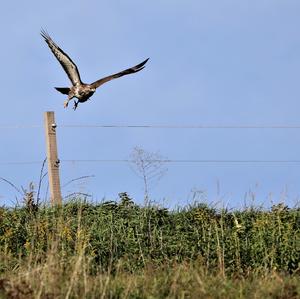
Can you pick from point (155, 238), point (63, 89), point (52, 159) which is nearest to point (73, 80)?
point (63, 89)

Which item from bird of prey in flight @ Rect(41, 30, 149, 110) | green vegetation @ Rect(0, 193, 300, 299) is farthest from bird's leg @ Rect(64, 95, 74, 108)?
green vegetation @ Rect(0, 193, 300, 299)

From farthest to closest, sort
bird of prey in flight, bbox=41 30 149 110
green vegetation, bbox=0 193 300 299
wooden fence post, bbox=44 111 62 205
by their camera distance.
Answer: bird of prey in flight, bbox=41 30 149 110 < wooden fence post, bbox=44 111 62 205 < green vegetation, bbox=0 193 300 299

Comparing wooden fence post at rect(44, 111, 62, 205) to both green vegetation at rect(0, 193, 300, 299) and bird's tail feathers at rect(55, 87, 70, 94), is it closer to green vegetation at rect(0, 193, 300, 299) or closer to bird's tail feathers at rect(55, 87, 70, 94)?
green vegetation at rect(0, 193, 300, 299)

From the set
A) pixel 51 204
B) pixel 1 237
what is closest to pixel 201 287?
pixel 1 237

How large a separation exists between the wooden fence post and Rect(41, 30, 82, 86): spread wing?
Result: 4.02ft

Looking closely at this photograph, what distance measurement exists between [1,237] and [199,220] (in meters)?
3.00

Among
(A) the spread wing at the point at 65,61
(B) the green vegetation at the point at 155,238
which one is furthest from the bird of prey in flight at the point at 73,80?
(B) the green vegetation at the point at 155,238

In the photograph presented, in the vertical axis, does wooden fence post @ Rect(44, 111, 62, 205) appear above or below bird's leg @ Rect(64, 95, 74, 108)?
below

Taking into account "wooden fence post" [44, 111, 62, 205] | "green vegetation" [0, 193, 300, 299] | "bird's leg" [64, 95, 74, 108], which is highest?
"bird's leg" [64, 95, 74, 108]

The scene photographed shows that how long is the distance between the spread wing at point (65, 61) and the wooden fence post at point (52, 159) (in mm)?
1226

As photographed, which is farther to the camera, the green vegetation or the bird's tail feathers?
the bird's tail feathers

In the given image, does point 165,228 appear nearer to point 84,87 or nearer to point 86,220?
point 86,220

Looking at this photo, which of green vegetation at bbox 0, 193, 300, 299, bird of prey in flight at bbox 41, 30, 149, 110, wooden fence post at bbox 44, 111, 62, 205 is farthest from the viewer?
bird of prey in flight at bbox 41, 30, 149, 110

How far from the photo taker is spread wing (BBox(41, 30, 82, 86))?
15.0 meters
